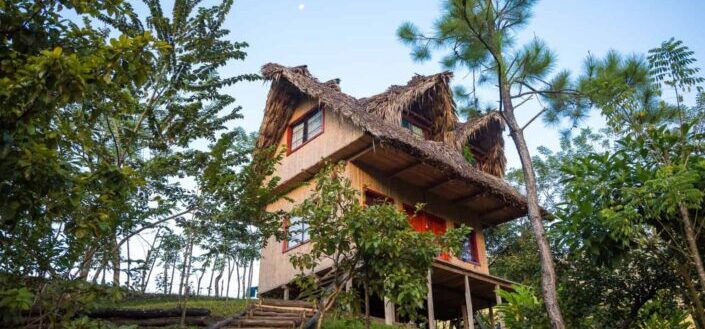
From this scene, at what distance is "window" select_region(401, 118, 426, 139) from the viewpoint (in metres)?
12.5

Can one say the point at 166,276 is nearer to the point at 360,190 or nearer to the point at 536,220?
the point at 360,190

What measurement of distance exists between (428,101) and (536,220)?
5488 millimetres

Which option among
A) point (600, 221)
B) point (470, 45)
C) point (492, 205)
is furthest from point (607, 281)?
point (492, 205)

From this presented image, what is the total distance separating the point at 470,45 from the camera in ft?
31.4

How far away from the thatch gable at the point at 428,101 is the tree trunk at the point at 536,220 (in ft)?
9.46

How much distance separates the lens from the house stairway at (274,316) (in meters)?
6.93

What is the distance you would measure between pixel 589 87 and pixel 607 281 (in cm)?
339

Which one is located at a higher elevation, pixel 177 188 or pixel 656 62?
pixel 656 62

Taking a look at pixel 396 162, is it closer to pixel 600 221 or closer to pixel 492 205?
pixel 492 205

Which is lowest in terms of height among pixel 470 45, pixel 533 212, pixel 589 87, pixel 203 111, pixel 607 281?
pixel 607 281

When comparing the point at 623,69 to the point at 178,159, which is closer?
the point at 178,159

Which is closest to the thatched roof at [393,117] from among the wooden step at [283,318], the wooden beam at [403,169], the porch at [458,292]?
the wooden beam at [403,169]

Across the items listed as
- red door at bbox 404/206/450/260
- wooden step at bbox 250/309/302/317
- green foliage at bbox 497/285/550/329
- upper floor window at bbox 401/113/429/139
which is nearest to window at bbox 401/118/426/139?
upper floor window at bbox 401/113/429/139

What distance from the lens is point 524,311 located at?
26.2ft
